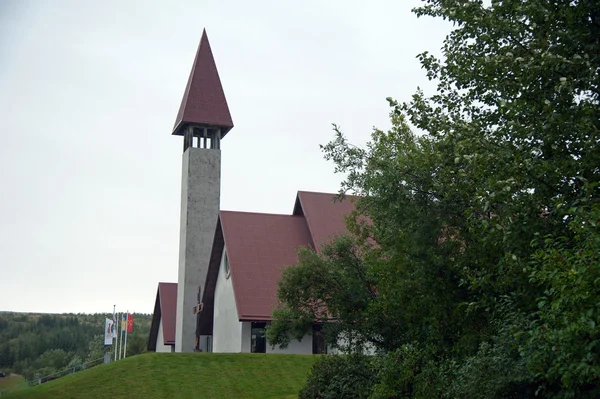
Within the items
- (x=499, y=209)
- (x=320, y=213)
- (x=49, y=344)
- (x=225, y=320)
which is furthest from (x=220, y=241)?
(x=49, y=344)

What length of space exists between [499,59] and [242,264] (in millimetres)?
27219

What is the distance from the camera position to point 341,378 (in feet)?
75.2

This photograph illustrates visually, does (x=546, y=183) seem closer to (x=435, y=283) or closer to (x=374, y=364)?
(x=435, y=283)

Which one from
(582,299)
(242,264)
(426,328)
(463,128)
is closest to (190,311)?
(242,264)

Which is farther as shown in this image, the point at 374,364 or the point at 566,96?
the point at 374,364

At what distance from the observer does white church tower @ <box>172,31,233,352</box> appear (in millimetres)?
44375

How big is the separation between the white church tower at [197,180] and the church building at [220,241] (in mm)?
61

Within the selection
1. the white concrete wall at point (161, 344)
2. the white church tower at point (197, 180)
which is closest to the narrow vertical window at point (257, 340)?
the white church tower at point (197, 180)

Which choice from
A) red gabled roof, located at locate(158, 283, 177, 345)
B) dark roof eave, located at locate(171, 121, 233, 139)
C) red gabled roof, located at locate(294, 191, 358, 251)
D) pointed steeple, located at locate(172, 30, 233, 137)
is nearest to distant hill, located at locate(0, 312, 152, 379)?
red gabled roof, located at locate(158, 283, 177, 345)

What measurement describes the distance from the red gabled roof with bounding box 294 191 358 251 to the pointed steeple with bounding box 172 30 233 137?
730 centimetres

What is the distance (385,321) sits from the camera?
72.7 ft

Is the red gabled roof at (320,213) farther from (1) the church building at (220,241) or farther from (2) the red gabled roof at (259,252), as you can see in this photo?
(2) the red gabled roof at (259,252)

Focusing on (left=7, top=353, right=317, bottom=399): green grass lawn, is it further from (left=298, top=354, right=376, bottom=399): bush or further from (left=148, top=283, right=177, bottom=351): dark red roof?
(left=148, top=283, right=177, bottom=351): dark red roof

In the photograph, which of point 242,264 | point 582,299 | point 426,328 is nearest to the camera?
point 582,299
